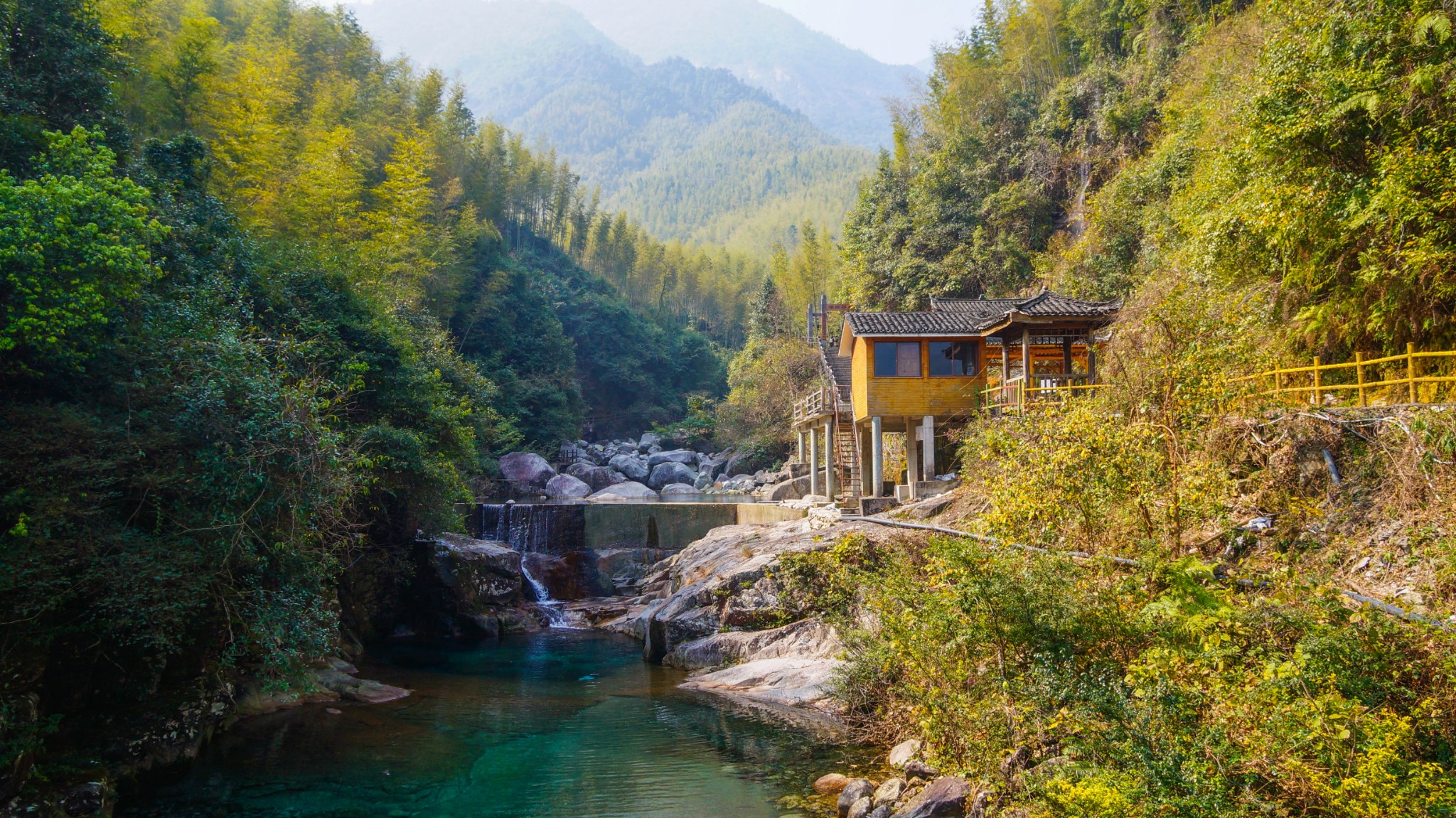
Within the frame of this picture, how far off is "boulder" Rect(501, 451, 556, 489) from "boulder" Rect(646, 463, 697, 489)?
649 cm

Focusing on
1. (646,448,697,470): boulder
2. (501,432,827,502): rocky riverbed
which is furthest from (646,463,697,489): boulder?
(646,448,697,470): boulder

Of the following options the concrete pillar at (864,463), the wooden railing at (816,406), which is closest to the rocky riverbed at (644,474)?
the wooden railing at (816,406)

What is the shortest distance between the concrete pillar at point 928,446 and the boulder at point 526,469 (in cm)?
2241

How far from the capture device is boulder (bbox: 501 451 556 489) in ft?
124

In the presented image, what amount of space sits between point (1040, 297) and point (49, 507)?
1761 cm

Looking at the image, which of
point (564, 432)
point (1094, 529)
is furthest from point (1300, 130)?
point (564, 432)

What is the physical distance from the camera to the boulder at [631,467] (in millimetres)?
44531

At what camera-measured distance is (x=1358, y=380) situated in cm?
1027

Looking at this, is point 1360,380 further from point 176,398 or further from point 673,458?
point 673,458

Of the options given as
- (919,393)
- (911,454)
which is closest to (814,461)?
(911,454)

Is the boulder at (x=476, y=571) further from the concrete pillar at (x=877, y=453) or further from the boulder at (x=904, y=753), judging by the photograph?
the boulder at (x=904, y=753)

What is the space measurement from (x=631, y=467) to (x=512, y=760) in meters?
34.6

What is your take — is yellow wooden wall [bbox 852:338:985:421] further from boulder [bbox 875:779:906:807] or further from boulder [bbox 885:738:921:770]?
boulder [bbox 875:779:906:807]

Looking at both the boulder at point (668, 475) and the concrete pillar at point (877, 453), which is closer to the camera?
the concrete pillar at point (877, 453)
